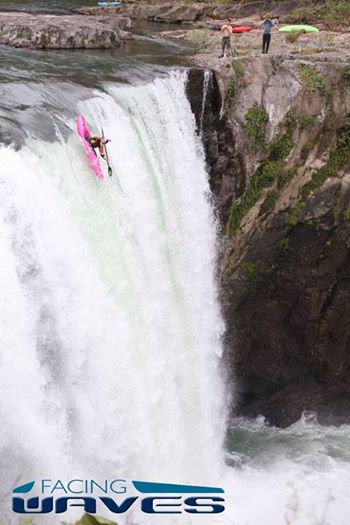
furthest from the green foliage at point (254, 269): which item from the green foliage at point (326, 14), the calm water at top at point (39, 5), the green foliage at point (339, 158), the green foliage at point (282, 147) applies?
the calm water at top at point (39, 5)

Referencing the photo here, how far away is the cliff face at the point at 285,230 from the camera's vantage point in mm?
12062

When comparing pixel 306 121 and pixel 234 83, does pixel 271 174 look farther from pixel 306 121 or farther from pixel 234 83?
pixel 234 83

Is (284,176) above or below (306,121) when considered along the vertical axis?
below

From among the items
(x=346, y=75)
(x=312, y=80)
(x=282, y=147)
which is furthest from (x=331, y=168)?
(x=346, y=75)

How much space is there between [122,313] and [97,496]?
2465mm

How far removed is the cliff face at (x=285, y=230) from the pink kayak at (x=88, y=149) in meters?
3.55

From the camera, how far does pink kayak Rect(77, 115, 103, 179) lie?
873 centimetres

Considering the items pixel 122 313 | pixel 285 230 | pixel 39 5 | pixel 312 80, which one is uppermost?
pixel 39 5

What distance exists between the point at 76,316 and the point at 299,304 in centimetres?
632

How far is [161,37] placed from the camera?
20281 millimetres

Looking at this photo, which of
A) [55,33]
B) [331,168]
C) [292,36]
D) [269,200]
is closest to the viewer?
[269,200]

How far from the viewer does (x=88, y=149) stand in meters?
8.72

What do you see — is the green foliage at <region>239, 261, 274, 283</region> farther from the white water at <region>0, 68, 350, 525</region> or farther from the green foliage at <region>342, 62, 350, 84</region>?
the green foliage at <region>342, 62, 350, 84</region>

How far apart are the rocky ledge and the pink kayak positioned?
7.23m
